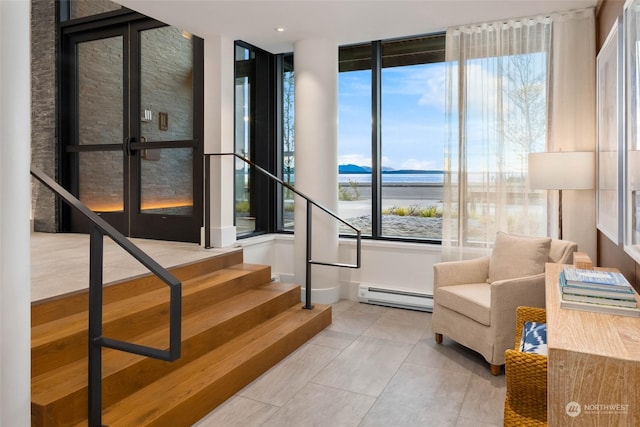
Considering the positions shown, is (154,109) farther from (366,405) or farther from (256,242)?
(366,405)

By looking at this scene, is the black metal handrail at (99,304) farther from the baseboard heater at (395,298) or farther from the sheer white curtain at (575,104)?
the sheer white curtain at (575,104)

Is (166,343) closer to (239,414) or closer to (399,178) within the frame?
(239,414)

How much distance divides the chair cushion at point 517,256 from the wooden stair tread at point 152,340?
5.38ft

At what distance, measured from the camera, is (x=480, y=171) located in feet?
13.0

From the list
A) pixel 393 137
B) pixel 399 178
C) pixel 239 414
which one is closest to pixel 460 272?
pixel 399 178

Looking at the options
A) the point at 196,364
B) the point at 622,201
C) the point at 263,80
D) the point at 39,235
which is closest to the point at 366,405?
the point at 196,364

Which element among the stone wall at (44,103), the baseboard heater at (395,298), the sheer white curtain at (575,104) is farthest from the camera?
the stone wall at (44,103)

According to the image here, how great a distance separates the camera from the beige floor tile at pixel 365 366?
2.76m

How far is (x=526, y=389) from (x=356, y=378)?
1248 mm

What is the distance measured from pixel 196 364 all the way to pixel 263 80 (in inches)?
129

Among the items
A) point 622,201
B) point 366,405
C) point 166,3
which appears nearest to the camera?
point 622,201

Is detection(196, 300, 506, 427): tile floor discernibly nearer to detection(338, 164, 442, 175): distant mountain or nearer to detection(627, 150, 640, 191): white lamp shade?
detection(627, 150, 640, 191): white lamp shade

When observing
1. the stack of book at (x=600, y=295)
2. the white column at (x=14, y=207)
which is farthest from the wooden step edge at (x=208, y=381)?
the stack of book at (x=600, y=295)

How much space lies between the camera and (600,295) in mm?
1809
